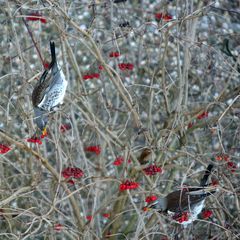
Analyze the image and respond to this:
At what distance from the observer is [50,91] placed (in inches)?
160

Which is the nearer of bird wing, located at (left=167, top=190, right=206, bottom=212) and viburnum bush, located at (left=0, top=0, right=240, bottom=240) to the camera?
viburnum bush, located at (left=0, top=0, right=240, bottom=240)

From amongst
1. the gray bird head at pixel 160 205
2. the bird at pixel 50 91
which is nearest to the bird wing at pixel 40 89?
the bird at pixel 50 91

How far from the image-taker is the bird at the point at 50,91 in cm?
393

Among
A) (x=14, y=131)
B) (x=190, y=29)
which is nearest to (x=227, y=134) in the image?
(x=190, y=29)

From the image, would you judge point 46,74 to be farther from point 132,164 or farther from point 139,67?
point 139,67

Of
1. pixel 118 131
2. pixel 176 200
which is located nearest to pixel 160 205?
pixel 176 200

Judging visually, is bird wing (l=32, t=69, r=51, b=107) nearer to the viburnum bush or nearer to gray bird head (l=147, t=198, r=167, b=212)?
the viburnum bush

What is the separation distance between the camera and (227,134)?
5.36 m

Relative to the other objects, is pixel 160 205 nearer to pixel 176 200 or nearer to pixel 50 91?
pixel 176 200

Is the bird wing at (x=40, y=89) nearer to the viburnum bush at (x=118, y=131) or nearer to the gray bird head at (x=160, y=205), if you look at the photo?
the viburnum bush at (x=118, y=131)

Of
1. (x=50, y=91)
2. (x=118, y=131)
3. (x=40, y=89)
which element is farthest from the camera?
(x=118, y=131)

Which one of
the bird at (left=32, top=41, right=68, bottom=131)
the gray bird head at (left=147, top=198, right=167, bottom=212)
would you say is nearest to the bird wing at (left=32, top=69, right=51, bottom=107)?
the bird at (left=32, top=41, right=68, bottom=131)

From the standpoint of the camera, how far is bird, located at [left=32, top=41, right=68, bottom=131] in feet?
12.9

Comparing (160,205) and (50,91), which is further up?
(50,91)
